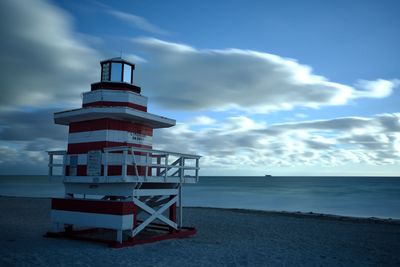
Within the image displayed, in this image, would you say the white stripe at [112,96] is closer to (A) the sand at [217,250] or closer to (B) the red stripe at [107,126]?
(B) the red stripe at [107,126]

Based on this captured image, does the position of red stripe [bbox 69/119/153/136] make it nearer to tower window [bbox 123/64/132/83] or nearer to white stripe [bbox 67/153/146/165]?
white stripe [bbox 67/153/146/165]

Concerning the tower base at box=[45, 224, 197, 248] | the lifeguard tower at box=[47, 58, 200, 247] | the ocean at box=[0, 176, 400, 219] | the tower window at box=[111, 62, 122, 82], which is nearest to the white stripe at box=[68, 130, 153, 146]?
the lifeguard tower at box=[47, 58, 200, 247]

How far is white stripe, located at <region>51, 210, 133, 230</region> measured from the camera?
9.32m

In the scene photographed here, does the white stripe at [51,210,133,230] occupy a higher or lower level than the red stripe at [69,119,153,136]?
lower

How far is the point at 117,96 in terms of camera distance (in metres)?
10.5

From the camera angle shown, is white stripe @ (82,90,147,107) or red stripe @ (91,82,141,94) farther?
red stripe @ (91,82,141,94)

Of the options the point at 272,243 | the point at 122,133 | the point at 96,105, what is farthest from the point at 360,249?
the point at 96,105

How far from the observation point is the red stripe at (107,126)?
1023 centimetres

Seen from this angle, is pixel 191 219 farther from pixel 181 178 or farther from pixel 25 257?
pixel 25 257

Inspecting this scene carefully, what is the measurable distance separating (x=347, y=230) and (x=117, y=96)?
10947 mm

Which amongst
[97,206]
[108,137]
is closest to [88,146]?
[108,137]

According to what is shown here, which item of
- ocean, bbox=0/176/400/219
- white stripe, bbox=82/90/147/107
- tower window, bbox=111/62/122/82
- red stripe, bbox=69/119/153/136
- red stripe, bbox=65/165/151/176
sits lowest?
ocean, bbox=0/176/400/219

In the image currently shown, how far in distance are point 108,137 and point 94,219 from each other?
7.17 feet

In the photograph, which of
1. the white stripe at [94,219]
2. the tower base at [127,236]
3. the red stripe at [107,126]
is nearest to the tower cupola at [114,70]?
the red stripe at [107,126]
